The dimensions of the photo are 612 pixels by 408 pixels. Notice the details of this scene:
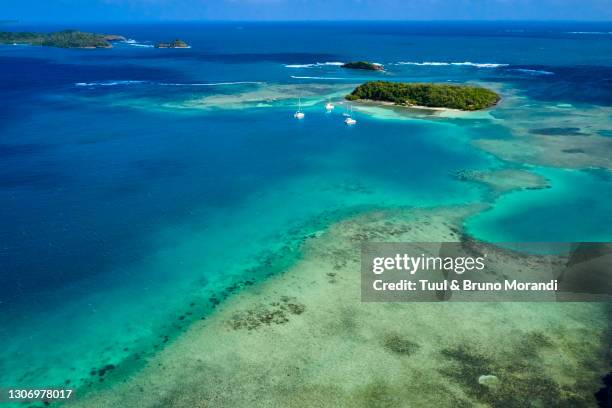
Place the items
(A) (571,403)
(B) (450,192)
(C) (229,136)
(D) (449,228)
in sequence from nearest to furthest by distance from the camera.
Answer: (A) (571,403)
(D) (449,228)
(B) (450,192)
(C) (229,136)

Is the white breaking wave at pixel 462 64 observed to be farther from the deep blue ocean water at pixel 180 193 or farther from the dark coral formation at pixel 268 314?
the dark coral formation at pixel 268 314

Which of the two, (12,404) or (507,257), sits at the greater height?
(507,257)

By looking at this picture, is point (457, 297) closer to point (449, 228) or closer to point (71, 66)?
point (449, 228)

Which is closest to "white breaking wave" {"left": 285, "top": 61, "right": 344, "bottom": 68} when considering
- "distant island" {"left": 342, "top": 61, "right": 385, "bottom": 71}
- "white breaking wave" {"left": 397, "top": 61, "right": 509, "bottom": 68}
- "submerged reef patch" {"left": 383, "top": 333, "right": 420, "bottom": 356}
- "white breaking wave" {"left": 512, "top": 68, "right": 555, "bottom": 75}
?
"distant island" {"left": 342, "top": 61, "right": 385, "bottom": 71}

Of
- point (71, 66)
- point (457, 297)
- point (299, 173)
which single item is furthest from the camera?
point (71, 66)

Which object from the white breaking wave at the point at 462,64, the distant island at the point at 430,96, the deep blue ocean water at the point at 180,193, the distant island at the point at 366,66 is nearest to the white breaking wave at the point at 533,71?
the white breaking wave at the point at 462,64

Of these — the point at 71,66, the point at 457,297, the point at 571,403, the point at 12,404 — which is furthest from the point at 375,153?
the point at 71,66

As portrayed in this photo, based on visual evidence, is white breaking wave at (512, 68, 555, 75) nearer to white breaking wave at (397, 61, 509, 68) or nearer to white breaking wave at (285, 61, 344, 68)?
white breaking wave at (397, 61, 509, 68)

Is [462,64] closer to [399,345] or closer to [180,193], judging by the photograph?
[180,193]
